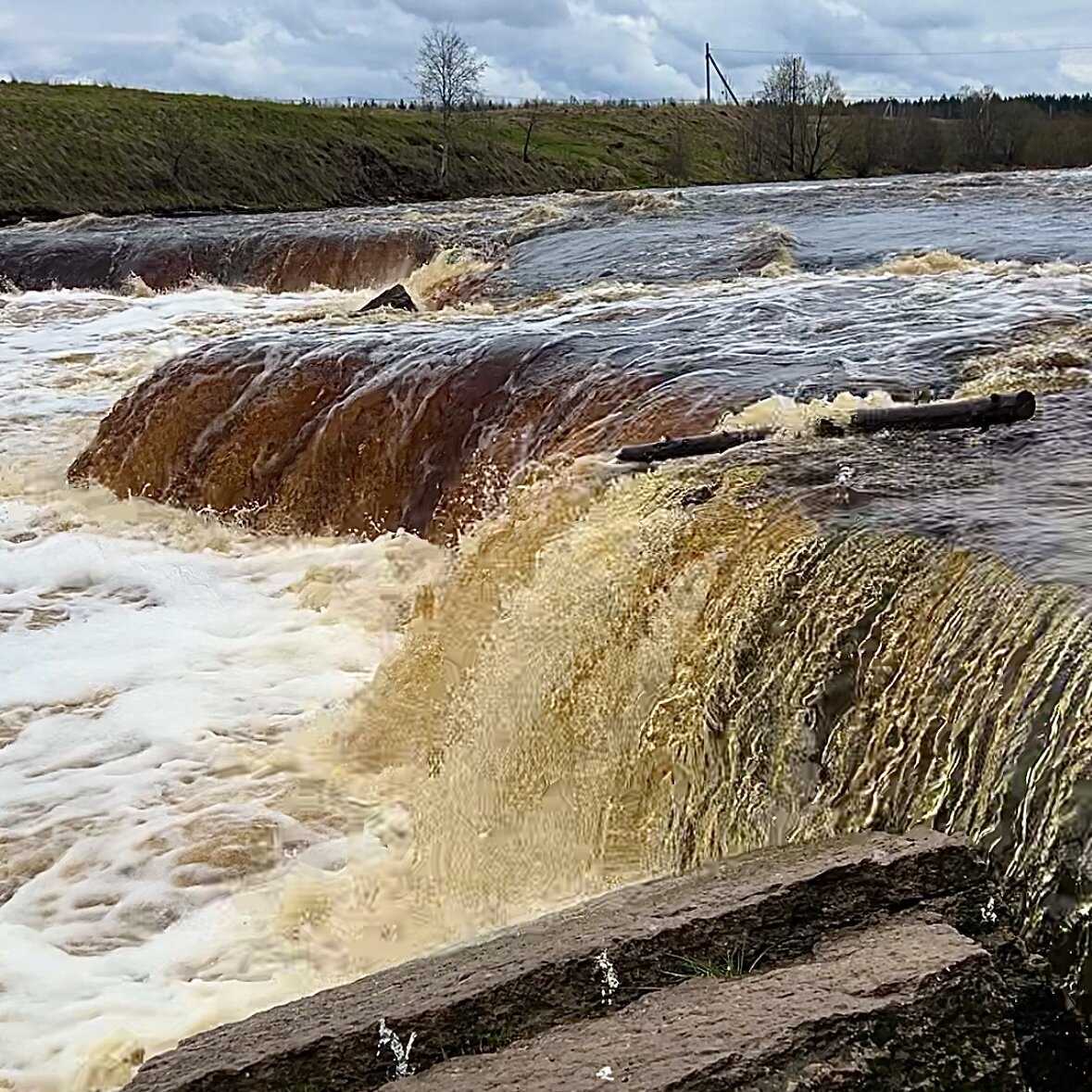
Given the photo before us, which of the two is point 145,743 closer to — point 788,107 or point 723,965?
point 723,965

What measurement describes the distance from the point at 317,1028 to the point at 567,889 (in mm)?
1649

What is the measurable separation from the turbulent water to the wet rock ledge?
25 cm

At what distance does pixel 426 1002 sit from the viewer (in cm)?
302

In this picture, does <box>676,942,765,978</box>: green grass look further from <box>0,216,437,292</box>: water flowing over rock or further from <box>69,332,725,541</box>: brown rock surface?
<box>0,216,437,292</box>: water flowing over rock

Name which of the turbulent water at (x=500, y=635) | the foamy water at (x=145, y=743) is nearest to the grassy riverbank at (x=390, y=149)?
the turbulent water at (x=500, y=635)

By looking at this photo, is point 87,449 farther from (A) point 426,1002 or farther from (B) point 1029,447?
(A) point 426,1002

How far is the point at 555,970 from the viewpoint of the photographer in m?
3.03

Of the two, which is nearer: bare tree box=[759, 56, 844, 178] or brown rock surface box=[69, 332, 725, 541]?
brown rock surface box=[69, 332, 725, 541]

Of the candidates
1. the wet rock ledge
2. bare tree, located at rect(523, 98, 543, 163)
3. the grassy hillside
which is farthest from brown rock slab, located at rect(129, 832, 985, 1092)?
bare tree, located at rect(523, 98, 543, 163)

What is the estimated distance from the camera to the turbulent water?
3.98m

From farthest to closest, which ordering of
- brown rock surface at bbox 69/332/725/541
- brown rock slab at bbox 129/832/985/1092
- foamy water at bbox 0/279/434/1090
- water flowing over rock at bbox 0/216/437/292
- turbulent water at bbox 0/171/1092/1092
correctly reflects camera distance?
water flowing over rock at bbox 0/216/437/292, brown rock surface at bbox 69/332/725/541, foamy water at bbox 0/279/434/1090, turbulent water at bbox 0/171/1092/1092, brown rock slab at bbox 129/832/985/1092

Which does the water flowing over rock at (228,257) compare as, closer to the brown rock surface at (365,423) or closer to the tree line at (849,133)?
the brown rock surface at (365,423)

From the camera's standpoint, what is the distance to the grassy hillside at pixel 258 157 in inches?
1590

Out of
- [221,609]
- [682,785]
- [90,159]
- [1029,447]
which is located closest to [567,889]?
[682,785]
